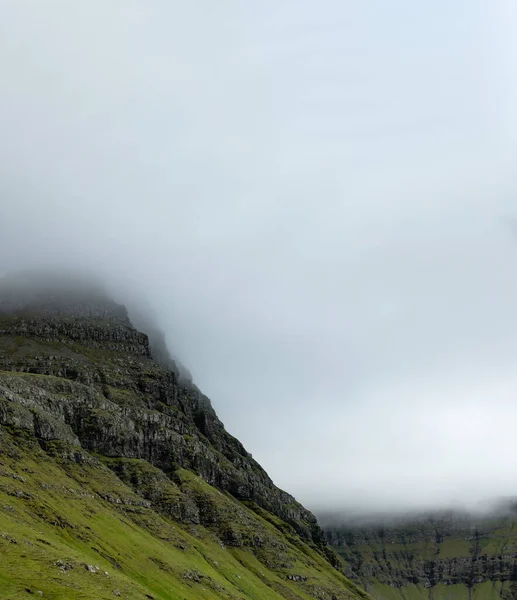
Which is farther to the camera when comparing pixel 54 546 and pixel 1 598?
pixel 54 546

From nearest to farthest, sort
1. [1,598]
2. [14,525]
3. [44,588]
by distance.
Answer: [1,598] → [44,588] → [14,525]

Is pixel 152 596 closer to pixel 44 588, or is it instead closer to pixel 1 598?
pixel 44 588

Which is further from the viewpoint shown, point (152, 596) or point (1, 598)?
point (152, 596)

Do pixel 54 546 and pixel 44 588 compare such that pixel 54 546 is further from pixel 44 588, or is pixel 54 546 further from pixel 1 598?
pixel 1 598

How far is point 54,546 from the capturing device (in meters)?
185

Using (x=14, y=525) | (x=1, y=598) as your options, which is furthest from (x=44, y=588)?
(x=14, y=525)

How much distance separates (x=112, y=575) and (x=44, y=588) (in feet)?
133

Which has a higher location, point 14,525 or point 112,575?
point 14,525

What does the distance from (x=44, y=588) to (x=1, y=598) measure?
50.1ft

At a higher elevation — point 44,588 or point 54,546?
point 54,546

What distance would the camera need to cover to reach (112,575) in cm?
18412

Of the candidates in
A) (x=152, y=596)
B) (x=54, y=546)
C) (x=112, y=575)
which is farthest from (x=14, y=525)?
(x=152, y=596)

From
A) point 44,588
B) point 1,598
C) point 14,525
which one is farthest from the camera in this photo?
point 14,525

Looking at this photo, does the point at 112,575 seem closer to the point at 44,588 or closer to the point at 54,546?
the point at 54,546
